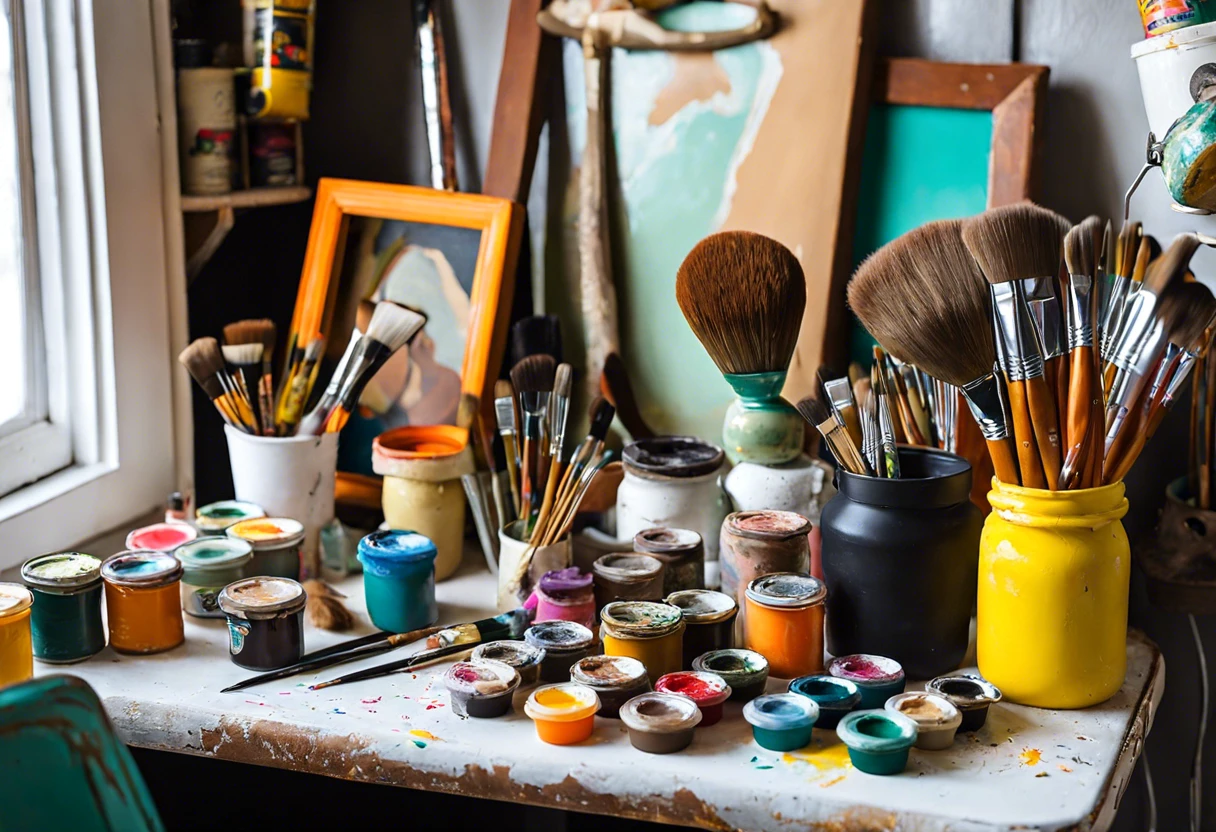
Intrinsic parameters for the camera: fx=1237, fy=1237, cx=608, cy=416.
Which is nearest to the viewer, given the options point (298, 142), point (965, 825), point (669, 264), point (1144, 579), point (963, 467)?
point (965, 825)

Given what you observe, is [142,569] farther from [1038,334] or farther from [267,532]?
[1038,334]

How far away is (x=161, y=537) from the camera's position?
145 centimetres

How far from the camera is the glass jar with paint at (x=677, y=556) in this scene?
132 centimetres

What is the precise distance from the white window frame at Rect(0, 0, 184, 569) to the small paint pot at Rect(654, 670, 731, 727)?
0.77 meters

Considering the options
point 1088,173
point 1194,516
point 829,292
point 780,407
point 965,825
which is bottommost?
point 965,825

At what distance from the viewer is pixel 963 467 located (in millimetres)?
1223

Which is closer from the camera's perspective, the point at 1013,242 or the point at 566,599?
the point at 1013,242

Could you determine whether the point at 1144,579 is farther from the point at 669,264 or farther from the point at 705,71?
the point at 705,71

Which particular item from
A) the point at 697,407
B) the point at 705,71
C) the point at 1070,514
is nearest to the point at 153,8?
the point at 705,71

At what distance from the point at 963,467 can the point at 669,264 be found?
53cm

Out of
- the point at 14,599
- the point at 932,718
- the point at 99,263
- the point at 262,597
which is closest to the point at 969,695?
the point at 932,718

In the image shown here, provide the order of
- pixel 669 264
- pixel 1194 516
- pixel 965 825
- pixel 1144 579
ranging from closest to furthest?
pixel 965 825 → pixel 1194 516 → pixel 1144 579 → pixel 669 264

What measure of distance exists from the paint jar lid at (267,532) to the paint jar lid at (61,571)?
165mm

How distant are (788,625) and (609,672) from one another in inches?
7.2
